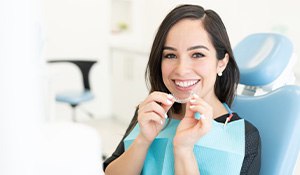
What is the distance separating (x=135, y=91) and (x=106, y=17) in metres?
0.93

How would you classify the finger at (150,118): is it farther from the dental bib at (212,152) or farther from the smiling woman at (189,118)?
the dental bib at (212,152)

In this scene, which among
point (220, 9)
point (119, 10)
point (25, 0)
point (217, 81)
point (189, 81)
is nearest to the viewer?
point (25, 0)

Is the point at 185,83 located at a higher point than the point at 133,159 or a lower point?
higher

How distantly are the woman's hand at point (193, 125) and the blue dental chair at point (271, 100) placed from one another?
1.00 feet

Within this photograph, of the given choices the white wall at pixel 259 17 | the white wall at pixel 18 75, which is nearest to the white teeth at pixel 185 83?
the white wall at pixel 18 75

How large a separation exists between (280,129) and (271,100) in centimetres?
10

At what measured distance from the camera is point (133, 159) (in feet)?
3.01

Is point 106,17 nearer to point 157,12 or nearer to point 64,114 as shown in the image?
point 157,12

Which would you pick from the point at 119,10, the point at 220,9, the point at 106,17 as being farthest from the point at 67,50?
the point at 220,9

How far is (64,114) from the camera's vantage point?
3.65m

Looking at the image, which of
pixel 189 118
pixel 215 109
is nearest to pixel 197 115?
pixel 189 118

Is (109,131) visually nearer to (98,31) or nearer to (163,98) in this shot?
(98,31)

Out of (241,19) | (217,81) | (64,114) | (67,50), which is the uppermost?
(241,19)

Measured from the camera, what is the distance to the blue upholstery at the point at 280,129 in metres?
0.96
